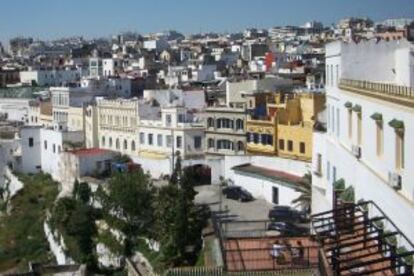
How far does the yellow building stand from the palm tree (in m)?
3.10

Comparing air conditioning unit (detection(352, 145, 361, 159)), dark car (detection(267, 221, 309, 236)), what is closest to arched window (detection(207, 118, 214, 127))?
dark car (detection(267, 221, 309, 236))

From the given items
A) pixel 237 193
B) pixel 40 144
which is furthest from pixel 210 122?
pixel 40 144

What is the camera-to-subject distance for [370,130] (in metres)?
14.3

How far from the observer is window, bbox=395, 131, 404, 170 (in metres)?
12.2

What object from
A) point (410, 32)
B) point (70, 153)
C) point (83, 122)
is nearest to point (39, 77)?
point (83, 122)

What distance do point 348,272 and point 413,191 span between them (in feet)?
5.43

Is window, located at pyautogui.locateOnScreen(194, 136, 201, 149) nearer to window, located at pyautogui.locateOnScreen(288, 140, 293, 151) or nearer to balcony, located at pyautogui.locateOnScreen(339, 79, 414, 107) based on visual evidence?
window, located at pyautogui.locateOnScreen(288, 140, 293, 151)

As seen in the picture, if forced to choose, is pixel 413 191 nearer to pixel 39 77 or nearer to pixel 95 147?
pixel 95 147

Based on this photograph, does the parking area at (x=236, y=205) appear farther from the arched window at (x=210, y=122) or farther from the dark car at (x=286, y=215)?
the arched window at (x=210, y=122)

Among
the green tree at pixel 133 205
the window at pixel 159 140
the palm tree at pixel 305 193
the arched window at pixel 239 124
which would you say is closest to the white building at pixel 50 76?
the window at pixel 159 140

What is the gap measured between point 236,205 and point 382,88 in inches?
559

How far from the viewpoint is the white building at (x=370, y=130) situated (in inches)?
472

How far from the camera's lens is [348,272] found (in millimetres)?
12203

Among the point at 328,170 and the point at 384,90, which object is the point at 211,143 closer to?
the point at 328,170
